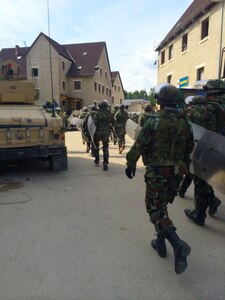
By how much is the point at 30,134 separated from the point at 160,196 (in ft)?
13.2

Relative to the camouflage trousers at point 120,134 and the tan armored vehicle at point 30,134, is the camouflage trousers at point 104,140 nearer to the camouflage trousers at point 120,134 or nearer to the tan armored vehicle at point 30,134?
the tan armored vehicle at point 30,134

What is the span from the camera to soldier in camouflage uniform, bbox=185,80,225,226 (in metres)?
3.40

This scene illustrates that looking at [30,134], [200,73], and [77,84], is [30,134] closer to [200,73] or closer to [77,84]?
[200,73]

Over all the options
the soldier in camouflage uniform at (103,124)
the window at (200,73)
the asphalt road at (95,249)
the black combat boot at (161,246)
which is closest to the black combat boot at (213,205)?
the asphalt road at (95,249)

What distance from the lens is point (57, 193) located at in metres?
5.04

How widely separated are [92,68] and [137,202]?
35828 millimetres

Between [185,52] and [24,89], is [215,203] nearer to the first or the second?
[24,89]

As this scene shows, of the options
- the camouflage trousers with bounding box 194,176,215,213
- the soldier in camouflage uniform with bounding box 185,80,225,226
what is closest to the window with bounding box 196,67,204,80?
the soldier in camouflage uniform with bounding box 185,80,225,226

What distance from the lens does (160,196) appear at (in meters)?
2.70

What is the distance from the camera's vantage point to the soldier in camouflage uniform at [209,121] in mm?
3396

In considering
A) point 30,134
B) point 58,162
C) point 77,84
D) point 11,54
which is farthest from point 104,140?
point 11,54

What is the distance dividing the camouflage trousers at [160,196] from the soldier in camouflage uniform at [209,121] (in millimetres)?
988

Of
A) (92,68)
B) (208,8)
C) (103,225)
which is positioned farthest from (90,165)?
(92,68)

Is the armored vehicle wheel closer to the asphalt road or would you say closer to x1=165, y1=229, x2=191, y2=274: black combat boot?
the asphalt road
